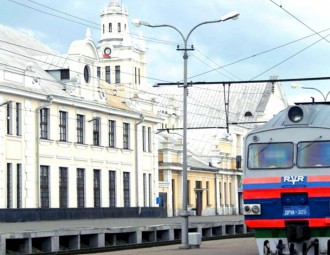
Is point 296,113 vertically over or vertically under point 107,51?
under

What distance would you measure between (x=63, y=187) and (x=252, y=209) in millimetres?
37436

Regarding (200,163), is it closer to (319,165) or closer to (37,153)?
(37,153)

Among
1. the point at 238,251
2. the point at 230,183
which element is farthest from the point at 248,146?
the point at 230,183

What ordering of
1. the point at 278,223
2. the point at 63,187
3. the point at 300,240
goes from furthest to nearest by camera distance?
the point at 63,187
the point at 278,223
the point at 300,240

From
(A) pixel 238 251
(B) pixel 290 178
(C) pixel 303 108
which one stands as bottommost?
(A) pixel 238 251

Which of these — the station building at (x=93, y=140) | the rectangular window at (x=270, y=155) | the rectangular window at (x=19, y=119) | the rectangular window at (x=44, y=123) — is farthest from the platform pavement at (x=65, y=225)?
the rectangular window at (x=270, y=155)

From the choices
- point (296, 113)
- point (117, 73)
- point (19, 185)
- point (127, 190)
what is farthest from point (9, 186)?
point (117, 73)

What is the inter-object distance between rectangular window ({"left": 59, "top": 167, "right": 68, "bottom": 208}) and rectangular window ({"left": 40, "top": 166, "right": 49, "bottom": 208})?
59.7 inches

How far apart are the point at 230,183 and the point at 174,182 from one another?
1556cm

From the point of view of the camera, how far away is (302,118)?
21.8m

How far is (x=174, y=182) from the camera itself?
78.3m

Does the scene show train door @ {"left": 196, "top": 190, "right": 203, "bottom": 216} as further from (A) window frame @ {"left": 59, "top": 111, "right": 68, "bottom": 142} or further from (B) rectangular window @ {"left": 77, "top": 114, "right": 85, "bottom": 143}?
(A) window frame @ {"left": 59, "top": 111, "right": 68, "bottom": 142}

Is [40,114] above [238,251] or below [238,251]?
above

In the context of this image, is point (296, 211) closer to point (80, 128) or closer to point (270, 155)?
point (270, 155)
